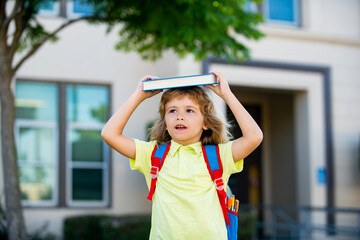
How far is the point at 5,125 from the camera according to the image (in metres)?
6.08

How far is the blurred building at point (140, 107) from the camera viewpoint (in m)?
10.1

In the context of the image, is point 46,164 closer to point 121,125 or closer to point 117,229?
point 117,229

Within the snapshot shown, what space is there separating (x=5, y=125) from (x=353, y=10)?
8.40 meters

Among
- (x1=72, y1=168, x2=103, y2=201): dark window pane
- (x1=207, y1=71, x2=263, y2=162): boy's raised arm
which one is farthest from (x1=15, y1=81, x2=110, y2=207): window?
(x1=207, y1=71, x2=263, y2=162): boy's raised arm

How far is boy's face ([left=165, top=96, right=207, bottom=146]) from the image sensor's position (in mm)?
2990

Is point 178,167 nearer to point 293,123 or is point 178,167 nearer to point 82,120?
point 82,120

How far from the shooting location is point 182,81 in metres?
2.82

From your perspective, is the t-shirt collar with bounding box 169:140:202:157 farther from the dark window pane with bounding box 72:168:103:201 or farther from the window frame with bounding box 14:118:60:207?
the dark window pane with bounding box 72:168:103:201

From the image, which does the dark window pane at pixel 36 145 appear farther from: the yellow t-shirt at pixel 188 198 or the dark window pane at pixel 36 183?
the yellow t-shirt at pixel 188 198

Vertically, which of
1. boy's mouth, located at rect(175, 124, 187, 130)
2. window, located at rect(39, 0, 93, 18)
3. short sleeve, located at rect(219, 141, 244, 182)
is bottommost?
short sleeve, located at rect(219, 141, 244, 182)

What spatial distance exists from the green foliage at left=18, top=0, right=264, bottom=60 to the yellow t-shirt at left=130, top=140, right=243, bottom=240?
3107 millimetres

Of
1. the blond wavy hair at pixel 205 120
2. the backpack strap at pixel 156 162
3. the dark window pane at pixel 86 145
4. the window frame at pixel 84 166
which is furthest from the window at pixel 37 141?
the backpack strap at pixel 156 162

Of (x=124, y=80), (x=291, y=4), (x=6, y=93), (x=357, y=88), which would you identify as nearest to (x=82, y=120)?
(x=124, y=80)

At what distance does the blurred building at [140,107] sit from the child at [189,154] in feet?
22.6
